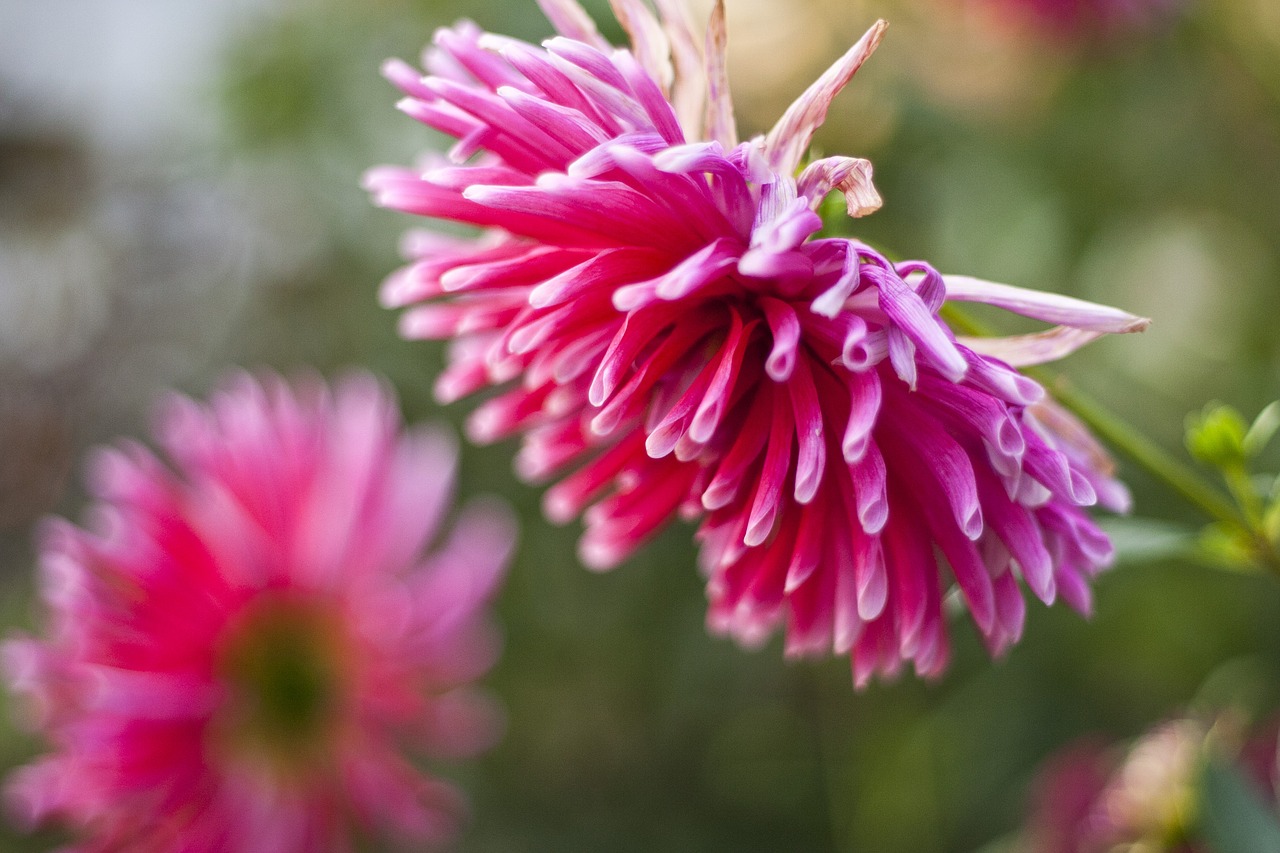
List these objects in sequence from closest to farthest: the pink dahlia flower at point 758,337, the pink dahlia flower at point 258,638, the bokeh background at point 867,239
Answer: the pink dahlia flower at point 758,337, the pink dahlia flower at point 258,638, the bokeh background at point 867,239

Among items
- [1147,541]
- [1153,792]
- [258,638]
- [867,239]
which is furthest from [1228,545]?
[258,638]

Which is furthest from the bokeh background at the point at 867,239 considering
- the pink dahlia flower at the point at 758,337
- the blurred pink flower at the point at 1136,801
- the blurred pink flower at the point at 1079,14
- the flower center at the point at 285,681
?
the pink dahlia flower at the point at 758,337

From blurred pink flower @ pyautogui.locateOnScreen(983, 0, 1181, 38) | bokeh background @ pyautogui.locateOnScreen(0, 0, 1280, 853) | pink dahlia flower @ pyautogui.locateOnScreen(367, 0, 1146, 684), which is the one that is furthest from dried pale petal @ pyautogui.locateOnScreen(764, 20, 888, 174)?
blurred pink flower @ pyautogui.locateOnScreen(983, 0, 1181, 38)

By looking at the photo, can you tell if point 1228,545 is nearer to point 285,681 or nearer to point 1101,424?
point 1101,424

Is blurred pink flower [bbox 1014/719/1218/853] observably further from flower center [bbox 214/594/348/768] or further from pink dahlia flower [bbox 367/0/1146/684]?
flower center [bbox 214/594/348/768]

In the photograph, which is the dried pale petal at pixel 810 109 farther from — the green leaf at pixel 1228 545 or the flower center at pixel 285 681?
the flower center at pixel 285 681
